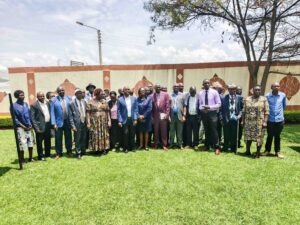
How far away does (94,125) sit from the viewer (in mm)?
7570

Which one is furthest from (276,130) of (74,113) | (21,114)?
(21,114)

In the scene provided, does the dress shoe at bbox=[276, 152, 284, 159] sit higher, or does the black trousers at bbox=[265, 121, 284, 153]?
the black trousers at bbox=[265, 121, 284, 153]

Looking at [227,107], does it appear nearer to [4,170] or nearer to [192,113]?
[192,113]

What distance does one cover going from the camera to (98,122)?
7.58 metres

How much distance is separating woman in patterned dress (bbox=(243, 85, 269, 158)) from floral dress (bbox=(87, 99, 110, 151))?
3414 millimetres

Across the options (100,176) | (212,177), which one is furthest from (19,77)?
(212,177)

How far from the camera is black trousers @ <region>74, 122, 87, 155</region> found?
7461mm

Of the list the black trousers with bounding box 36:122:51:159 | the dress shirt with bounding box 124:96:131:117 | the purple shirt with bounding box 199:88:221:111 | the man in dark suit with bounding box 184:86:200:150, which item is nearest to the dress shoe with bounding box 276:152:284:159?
the purple shirt with bounding box 199:88:221:111

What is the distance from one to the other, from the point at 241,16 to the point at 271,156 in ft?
23.9

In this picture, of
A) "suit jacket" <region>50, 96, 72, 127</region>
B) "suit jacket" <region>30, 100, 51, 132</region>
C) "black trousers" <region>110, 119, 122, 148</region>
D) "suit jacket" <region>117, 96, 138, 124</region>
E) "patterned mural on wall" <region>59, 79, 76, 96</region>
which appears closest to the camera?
"suit jacket" <region>30, 100, 51, 132</region>

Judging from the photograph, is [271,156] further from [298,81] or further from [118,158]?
[298,81]

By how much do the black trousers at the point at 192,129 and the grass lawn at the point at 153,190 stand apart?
1.95 feet

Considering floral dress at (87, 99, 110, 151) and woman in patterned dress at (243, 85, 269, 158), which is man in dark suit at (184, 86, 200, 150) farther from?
floral dress at (87, 99, 110, 151)

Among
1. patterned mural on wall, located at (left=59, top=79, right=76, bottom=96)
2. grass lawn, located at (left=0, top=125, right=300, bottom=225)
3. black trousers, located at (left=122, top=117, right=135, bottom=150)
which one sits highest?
patterned mural on wall, located at (left=59, top=79, right=76, bottom=96)
